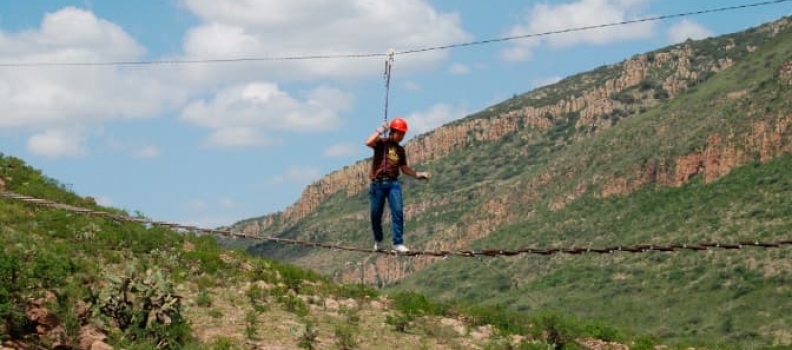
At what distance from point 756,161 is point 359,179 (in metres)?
79.0

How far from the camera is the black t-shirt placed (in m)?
14.8

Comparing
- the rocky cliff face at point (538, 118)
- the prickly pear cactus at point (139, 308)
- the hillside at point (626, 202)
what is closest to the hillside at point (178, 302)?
the prickly pear cactus at point (139, 308)

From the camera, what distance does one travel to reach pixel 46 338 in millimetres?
16578

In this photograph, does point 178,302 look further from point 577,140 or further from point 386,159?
point 577,140

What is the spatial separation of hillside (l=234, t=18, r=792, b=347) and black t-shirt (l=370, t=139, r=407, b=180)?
15622mm

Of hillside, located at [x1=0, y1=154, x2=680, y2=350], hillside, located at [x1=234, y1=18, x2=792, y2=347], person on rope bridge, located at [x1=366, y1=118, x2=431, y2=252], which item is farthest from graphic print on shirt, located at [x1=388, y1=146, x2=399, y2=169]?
hillside, located at [x1=234, y1=18, x2=792, y2=347]

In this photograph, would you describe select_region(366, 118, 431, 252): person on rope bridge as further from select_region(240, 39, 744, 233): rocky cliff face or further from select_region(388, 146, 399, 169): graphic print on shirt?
select_region(240, 39, 744, 233): rocky cliff face

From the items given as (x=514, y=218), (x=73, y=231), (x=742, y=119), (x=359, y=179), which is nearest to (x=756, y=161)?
(x=742, y=119)

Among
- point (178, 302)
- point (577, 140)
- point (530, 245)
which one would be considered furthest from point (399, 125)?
point (577, 140)

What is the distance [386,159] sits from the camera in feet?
48.5

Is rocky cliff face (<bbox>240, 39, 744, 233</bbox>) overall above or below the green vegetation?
above

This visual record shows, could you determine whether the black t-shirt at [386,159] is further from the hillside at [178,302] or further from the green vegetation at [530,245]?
the green vegetation at [530,245]

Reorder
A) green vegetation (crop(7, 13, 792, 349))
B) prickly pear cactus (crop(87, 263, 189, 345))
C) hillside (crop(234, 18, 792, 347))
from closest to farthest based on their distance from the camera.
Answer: prickly pear cactus (crop(87, 263, 189, 345)) → green vegetation (crop(7, 13, 792, 349)) → hillside (crop(234, 18, 792, 347))

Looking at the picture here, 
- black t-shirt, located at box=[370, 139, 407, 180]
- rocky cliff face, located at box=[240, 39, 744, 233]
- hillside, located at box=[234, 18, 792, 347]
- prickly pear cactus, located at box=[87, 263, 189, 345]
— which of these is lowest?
prickly pear cactus, located at box=[87, 263, 189, 345]
